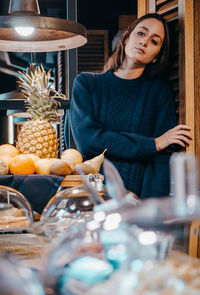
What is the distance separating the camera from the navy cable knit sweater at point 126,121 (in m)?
2.29

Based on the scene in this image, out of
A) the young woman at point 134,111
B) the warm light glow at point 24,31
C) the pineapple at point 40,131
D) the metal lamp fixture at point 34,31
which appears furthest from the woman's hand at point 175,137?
the warm light glow at point 24,31

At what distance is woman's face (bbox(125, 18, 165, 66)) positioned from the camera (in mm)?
2266

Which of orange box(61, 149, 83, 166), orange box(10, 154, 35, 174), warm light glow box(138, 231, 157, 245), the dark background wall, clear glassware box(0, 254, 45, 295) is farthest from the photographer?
the dark background wall

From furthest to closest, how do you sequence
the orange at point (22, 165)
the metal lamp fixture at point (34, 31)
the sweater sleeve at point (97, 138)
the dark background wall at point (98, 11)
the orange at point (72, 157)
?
the dark background wall at point (98, 11)
the sweater sleeve at point (97, 138)
the orange at point (72, 157)
the metal lamp fixture at point (34, 31)
the orange at point (22, 165)

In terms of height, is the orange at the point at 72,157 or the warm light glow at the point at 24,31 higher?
A: the warm light glow at the point at 24,31

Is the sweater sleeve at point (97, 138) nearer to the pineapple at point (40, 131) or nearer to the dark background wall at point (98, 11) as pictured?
the pineapple at point (40, 131)

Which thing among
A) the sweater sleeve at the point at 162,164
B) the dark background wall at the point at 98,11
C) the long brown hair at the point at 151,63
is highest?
the dark background wall at the point at 98,11

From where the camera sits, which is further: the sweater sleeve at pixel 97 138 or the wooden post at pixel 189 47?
the sweater sleeve at pixel 97 138

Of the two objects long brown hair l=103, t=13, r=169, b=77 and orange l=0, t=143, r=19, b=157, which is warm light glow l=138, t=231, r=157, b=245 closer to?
orange l=0, t=143, r=19, b=157

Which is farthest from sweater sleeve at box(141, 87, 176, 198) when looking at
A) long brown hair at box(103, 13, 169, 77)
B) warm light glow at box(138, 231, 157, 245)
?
warm light glow at box(138, 231, 157, 245)

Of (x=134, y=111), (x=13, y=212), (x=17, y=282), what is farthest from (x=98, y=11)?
(x=17, y=282)

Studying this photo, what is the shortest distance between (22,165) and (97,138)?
556 millimetres

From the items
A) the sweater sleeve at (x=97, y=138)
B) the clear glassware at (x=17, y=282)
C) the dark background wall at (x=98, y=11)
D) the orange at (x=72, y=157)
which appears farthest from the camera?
the dark background wall at (x=98, y=11)

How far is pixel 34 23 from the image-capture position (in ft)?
6.41
